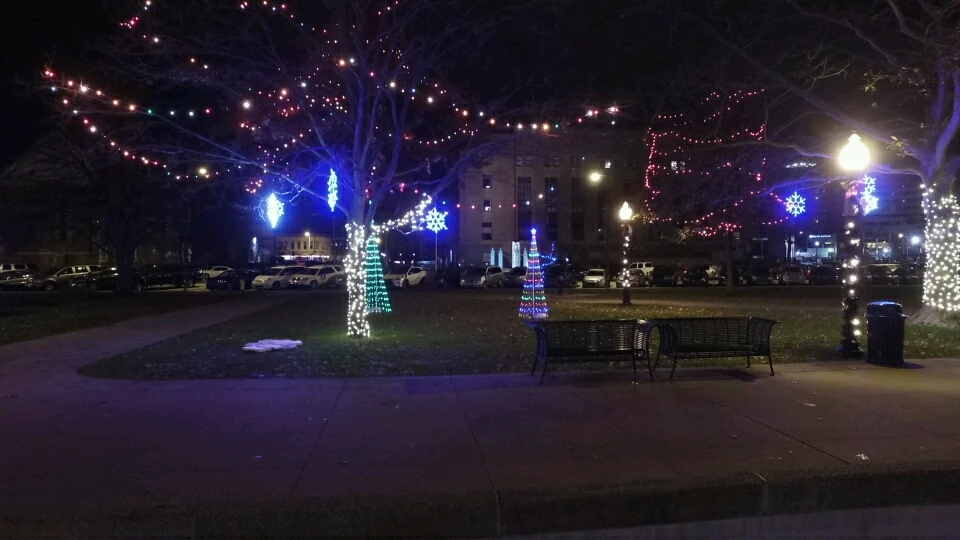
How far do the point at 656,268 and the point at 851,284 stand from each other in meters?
39.0

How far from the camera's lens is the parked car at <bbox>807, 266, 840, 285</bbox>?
4852cm

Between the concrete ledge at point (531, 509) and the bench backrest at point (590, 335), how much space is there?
4705mm

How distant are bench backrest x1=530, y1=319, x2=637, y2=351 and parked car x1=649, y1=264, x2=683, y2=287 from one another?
38213 millimetres

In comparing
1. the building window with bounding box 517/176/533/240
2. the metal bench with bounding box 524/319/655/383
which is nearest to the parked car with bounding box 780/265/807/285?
the building window with bounding box 517/176/533/240

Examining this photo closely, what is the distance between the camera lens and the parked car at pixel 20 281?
4378 centimetres

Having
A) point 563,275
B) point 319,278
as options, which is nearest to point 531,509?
point 319,278

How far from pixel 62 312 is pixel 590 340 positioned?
19675 millimetres

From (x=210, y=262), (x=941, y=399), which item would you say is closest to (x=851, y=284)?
(x=941, y=399)

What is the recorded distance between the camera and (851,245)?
12.9 m

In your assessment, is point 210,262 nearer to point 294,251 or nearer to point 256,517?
point 294,251

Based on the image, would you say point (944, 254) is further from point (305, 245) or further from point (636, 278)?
point (305, 245)

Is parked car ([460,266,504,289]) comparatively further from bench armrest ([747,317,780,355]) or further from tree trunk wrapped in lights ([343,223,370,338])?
bench armrest ([747,317,780,355])

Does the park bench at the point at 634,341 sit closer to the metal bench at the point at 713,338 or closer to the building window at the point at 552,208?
the metal bench at the point at 713,338

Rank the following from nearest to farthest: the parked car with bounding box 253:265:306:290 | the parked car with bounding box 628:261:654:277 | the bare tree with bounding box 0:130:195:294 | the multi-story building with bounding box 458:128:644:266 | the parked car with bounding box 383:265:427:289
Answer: the bare tree with bounding box 0:130:195:294, the parked car with bounding box 383:265:427:289, the parked car with bounding box 253:265:306:290, the parked car with bounding box 628:261:654:277, the multi-story building with bounding box 458:128:644:266
